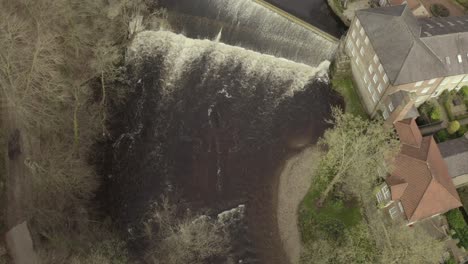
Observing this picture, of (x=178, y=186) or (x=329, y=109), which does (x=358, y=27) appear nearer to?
(x=329, y=109)

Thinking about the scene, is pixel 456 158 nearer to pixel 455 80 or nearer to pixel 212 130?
pixel 455 80

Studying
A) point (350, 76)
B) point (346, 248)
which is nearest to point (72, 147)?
point (346, 248)

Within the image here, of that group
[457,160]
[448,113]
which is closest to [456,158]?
[457,160]

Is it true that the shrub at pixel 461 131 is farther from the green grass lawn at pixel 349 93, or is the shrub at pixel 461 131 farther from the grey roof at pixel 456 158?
the green grass lawn at pixel 349 93

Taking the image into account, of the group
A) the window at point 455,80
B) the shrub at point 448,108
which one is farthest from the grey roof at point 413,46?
the shrub at point 448,108

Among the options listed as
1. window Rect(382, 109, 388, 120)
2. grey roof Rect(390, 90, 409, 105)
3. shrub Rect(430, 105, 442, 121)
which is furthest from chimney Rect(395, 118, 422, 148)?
shrub Rect(430, 105, 442, 121)

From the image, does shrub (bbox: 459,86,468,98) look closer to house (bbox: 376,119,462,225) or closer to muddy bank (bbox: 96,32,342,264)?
house (bbox: 376,119,462,225)
